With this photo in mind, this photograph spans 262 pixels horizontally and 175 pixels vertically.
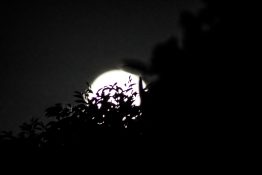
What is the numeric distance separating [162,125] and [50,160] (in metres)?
3.39

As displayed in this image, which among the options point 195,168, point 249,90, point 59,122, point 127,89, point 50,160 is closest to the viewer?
point 249,90

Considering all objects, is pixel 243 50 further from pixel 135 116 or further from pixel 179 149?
pixel 135 116

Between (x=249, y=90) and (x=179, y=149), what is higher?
(x=249, y=90)

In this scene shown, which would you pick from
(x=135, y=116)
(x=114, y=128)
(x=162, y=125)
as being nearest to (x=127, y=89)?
(x=135, y=116)

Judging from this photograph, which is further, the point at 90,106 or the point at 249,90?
the point at 90,106

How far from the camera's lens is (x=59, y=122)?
21.7 ft

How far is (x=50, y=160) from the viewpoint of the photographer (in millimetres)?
6035

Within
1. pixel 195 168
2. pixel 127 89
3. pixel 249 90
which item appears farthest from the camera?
pixel 127 89

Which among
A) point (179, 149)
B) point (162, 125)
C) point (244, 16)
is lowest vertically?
point (179, 149)

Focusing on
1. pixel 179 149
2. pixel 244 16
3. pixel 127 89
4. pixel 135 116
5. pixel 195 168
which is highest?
pixel 127 89

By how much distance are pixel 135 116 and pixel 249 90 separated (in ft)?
13.1

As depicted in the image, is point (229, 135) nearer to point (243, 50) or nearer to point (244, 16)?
point (243, 50)

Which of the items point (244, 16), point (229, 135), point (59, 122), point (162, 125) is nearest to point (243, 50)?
point (244, 16)

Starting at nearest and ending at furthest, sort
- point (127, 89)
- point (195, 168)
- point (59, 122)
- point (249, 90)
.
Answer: point (249, 90), point (195, 168), point (59, 122), point (127, 89)
